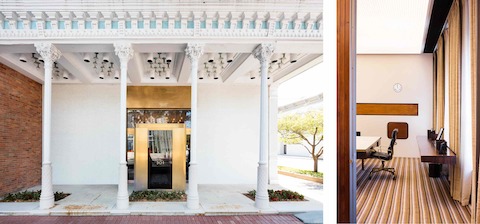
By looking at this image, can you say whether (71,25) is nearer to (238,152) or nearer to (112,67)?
(112,67)

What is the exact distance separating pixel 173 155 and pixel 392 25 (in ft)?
17.4

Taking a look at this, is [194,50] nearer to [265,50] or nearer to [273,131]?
[265,50]

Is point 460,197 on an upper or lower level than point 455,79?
lower

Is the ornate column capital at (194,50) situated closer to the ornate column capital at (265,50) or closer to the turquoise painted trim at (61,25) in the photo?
the ornate column capital at (265,50)

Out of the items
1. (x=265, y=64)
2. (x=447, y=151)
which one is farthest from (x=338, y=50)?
(x=265, y=64)

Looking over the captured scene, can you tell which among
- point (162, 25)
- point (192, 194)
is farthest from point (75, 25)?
point (192, 194)

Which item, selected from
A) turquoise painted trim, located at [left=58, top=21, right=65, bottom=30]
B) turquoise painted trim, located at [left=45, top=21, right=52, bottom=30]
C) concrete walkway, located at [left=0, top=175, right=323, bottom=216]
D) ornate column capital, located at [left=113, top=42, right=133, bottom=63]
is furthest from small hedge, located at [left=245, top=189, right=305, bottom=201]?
turquoise painted trim, located at [left=45, top=21, right=52, bottom=30]

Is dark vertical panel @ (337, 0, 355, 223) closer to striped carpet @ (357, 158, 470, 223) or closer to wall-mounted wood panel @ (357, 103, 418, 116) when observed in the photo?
striped carpet @ (357, 158, 470, 223)

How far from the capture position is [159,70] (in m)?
10.6

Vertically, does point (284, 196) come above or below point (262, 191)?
below

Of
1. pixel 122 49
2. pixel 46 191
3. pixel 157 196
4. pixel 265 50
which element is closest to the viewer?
pixel 46 191

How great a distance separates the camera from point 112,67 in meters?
10.3

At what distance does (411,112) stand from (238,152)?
4673 millimetres

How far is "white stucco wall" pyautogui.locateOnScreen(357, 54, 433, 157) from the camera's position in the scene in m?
8.66
